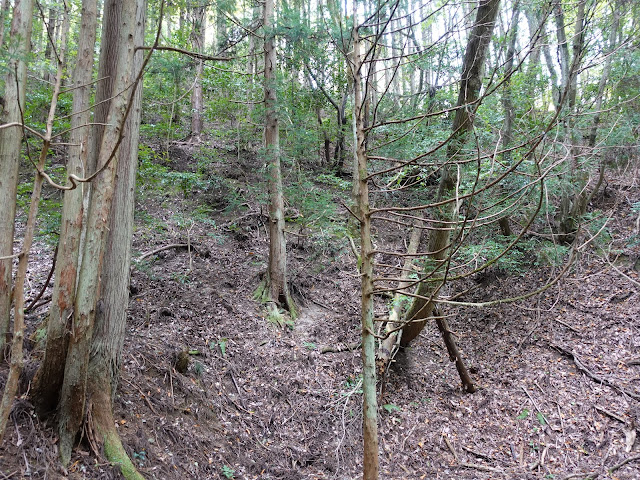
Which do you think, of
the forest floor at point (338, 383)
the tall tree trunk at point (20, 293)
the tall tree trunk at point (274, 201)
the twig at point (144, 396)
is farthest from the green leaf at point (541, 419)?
the tall tree trunk at point (20, 293)

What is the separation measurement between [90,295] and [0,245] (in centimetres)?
171

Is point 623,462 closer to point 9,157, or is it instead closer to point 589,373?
point 589,373

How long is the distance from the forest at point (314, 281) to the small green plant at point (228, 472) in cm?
3

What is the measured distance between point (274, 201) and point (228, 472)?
5045mm

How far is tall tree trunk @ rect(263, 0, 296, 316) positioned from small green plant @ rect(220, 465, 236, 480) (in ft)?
11.7

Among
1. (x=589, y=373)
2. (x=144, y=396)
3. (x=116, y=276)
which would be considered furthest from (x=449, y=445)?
(x=116, y=276)

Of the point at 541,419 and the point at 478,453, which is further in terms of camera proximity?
the point at 541,419

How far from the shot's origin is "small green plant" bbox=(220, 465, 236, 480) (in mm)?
4528

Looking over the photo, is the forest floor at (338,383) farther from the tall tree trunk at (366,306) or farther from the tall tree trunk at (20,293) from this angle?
the tall tree trunk at (366,306)

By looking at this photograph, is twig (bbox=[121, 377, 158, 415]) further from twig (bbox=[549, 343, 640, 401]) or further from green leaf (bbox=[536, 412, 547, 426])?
twig (bbox=[549, 343, 640, 401])

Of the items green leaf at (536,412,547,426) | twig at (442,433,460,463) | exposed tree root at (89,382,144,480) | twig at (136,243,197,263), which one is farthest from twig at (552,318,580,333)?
twig at (136,243,197,263)

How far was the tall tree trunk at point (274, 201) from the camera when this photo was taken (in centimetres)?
800

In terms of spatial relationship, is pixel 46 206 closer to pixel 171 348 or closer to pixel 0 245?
pixel 0 245

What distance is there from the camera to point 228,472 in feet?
15.0
